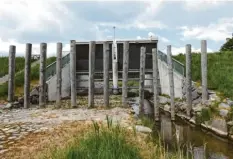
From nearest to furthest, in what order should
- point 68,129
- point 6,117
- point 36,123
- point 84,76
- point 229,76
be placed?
point 68,129 < point 36,123 < point 6,117 < point 229,76 < point 84,76

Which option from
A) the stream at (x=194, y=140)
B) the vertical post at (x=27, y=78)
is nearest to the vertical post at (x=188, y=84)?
the stream at (x=194, y=140)

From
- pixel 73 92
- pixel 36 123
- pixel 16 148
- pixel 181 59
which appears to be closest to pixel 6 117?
pixel 36 123

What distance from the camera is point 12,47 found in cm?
1512

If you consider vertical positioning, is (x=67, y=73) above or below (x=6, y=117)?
above

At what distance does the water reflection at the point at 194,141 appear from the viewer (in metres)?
8.95

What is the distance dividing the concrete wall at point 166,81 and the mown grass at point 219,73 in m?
1.46

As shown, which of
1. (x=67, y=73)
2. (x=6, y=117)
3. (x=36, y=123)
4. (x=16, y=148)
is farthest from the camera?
(x=67, y=73)

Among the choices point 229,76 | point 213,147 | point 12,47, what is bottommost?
point 213,147

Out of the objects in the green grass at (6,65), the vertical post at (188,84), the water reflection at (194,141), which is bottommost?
the water reflection at (194,141)

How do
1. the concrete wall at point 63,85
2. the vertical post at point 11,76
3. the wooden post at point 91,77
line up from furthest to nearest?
the concrete wall at point 63,85
the vertical post at point 11,76
the wooden post at point 91,77

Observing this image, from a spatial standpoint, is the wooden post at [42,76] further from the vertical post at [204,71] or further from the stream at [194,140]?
the vertical post at [204,71]

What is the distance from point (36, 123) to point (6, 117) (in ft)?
6.94

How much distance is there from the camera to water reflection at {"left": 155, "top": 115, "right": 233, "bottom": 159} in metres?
8.95

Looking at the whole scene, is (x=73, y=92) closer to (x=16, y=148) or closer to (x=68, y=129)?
(x=68, y=129)
